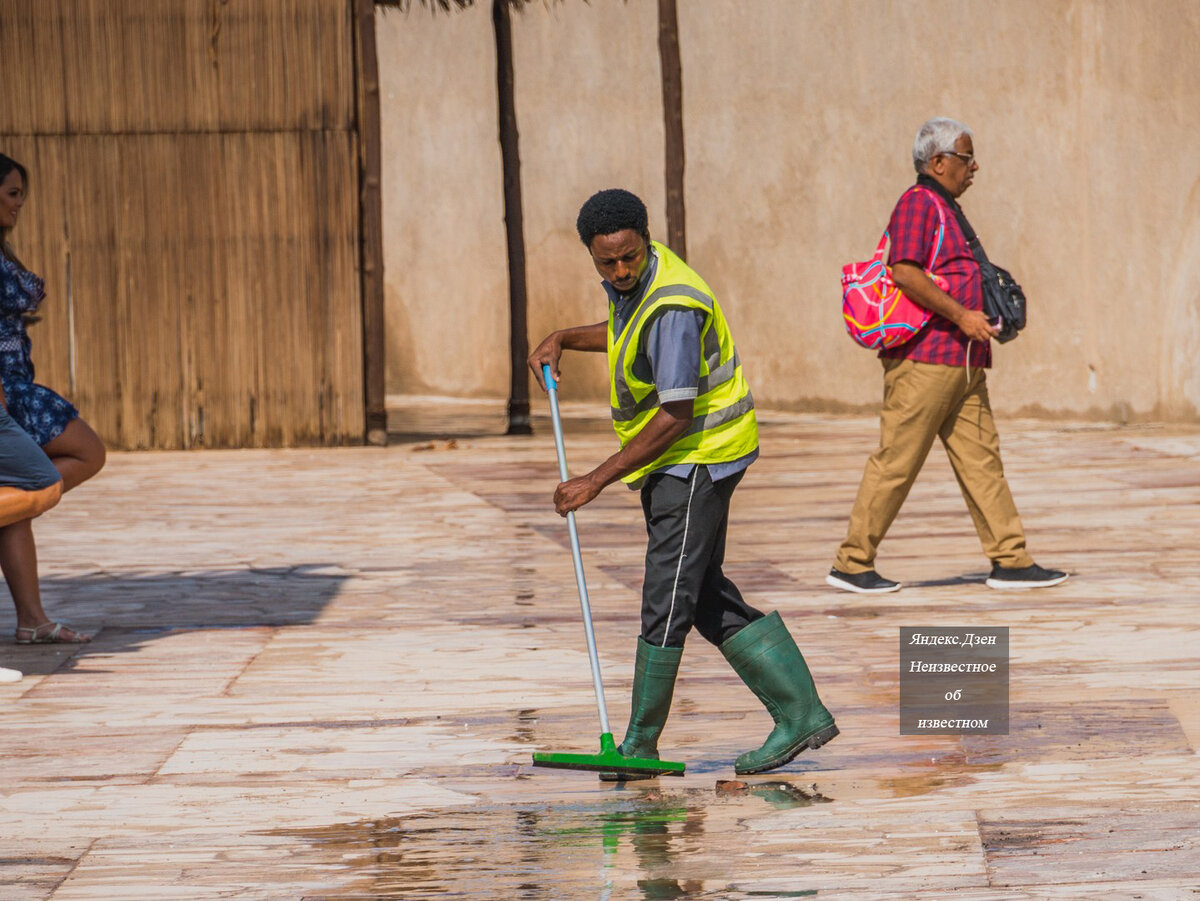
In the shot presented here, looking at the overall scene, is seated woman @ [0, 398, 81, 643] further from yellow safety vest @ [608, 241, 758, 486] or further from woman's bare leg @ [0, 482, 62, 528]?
yellow safety vest @ [608, 241, 758, 486]

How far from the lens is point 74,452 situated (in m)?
7.68

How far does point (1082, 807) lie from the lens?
494cm

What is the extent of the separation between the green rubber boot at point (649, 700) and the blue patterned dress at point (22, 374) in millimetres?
3105

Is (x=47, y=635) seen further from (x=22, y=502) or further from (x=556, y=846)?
(x=556, y=846)

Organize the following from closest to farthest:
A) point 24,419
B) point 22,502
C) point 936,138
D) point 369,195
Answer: point 22,502 < point 24,419 < point 936,138 < point 369,195

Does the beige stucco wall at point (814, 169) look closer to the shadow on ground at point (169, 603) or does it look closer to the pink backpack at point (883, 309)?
the pink backpack at point (883, 309)

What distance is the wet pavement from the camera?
14.9 feet

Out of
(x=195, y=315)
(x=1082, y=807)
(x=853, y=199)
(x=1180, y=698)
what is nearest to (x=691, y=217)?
(x=853, y=199)

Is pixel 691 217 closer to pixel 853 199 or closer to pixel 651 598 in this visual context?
pixel 853 199

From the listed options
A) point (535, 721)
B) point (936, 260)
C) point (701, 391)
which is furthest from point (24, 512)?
point (936, 260)

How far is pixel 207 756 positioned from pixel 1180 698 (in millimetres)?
2959

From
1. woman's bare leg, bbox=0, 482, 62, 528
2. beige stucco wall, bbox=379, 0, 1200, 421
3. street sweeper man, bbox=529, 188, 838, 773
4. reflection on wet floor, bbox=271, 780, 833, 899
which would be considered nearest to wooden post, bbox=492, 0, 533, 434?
beige stucco wall, bbox=379, 0, 1200, 421

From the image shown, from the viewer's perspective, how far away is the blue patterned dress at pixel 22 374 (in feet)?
24.5

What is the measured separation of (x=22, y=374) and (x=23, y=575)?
774 millimetres
